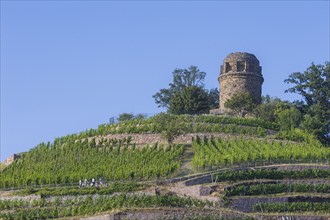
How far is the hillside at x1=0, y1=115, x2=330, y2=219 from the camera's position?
37.5 metres

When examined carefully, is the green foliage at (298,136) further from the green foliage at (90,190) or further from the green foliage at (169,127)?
the green foliage at (90,190)

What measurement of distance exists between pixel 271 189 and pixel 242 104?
2107 centimetres

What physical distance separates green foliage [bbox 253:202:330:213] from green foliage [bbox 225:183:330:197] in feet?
4.63

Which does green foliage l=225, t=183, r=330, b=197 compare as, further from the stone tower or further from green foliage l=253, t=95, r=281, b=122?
the stone tower

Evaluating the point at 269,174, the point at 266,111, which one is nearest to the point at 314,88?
the point at 266,111

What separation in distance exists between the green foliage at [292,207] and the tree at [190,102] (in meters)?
24.5

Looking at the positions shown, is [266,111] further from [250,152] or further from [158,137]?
[250,152]

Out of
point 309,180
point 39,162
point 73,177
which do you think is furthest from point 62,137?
point 309,180

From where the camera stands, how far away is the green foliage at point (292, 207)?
38.1m

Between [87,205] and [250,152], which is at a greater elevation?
[250,152]

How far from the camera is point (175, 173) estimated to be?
43219 mm

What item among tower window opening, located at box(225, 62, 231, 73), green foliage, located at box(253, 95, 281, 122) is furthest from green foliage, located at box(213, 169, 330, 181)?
tower window opening, located at box(225, 62, 231, 73)

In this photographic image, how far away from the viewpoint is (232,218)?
35625mm

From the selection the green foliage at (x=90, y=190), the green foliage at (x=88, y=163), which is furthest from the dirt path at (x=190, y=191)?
the green foliage at (x=88, y=163)
